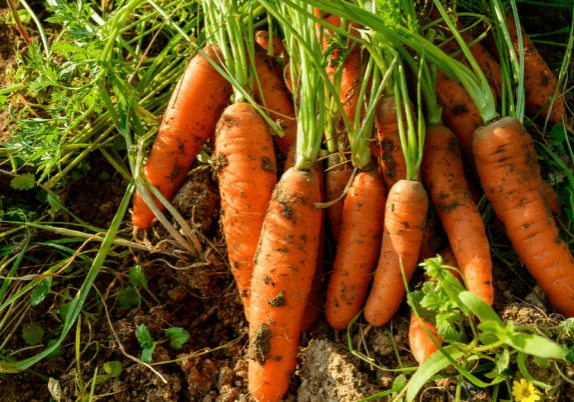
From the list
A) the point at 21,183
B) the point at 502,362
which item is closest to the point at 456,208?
the point at 502,362

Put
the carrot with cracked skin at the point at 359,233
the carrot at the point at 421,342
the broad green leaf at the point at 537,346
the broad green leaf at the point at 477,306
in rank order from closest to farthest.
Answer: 1. the broad green leaf at the point at 537,346
2. the broad green leaf at the point at 477,306
3. the carrot at the point at 421,342
4. the carrot with cracked skin at the point at 359,233

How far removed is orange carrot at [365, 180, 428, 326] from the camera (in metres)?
1.67

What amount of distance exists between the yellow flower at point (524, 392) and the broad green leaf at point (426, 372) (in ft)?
0.71

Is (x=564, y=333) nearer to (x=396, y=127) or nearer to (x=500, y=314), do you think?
(x=500, y=314)

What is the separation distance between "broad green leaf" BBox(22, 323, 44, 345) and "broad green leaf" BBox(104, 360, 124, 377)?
382mm

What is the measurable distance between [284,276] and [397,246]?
1.50ft

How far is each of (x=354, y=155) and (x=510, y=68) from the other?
97 cm

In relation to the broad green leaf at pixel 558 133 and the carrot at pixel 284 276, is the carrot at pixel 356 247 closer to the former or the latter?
the carrot at pixel 284 276

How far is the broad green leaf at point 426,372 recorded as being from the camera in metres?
1.33

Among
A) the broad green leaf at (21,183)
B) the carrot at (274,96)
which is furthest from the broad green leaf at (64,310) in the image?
the carrot at (274,96)

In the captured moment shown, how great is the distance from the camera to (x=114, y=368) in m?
1.72

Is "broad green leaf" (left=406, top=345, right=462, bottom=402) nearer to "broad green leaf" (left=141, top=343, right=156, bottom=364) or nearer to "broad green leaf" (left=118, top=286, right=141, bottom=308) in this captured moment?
"broad green leaf" (left=141, top=343, right=156, bottom=364)

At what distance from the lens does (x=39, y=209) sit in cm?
220

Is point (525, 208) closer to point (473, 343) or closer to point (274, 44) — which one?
point (473, 343)
